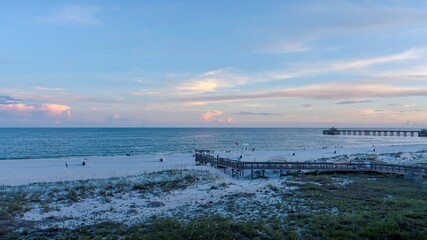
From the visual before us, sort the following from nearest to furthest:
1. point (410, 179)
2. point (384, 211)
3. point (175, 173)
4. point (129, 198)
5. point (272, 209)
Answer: point (384, 211), point (272, 209), point (129, 198), point (410, 179), point (175, 173)

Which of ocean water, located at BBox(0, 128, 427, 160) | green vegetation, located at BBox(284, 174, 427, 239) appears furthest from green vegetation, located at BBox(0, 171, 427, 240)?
ocean water, located at BBox(0, 128, 427, 160)

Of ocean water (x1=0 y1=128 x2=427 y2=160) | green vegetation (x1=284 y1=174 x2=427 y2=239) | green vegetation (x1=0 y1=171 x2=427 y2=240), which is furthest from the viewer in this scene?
ocean water (x1=0 y1=128 x2=427 y2=160)

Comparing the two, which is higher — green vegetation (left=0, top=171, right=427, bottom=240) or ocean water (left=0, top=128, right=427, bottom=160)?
green vegetation (left=0, top=171, right=427, bottom=240)

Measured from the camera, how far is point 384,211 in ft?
52.2

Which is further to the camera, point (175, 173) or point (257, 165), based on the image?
point (257, 165)

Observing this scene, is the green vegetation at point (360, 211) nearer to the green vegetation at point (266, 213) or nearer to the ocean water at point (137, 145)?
the green vegetation at point (266, 213)

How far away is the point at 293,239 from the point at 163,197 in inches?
420

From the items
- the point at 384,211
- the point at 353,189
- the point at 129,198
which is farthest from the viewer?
the point at 353,189

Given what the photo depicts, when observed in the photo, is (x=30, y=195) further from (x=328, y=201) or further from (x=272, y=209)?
(x=328, y=201)

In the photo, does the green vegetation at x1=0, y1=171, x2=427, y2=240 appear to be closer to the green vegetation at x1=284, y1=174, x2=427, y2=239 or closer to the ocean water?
the green vegetation at x1=284, y1=174, x2=427, y2=239

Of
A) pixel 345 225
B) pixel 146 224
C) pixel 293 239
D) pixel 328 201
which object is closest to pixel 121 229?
pixel 146 224

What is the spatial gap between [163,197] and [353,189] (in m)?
12.0

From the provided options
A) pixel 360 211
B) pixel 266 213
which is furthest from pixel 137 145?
pixel 360 211

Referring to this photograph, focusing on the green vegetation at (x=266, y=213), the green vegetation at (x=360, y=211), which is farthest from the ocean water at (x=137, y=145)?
the green vegetation at (x=360, y=211)
